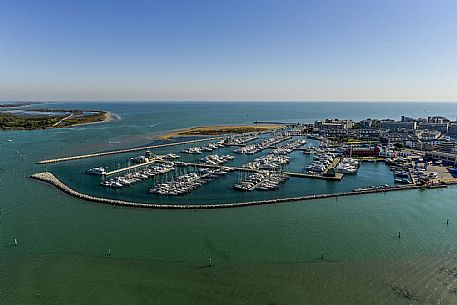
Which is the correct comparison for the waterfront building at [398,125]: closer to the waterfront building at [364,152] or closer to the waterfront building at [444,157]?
the waterfront building at [444,157]

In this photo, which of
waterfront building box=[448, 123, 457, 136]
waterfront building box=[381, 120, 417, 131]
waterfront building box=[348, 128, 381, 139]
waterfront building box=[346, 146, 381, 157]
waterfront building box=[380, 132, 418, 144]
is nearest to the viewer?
waterfront building box=[346, 146, 381, 157]

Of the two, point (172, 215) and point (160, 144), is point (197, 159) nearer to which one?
point (160, 144)

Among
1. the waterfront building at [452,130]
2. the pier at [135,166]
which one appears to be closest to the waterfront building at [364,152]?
the pier at [135,166]

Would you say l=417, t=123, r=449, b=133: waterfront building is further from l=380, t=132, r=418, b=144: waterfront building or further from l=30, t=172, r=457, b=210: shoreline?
l=30, t=172, r=457, b=210: shoreline

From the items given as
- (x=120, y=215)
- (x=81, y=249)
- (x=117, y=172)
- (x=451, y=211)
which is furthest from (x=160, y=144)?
(x=451, y=211)

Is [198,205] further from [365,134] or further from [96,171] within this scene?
[365,134]

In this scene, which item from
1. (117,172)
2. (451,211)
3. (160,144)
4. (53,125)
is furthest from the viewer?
(53,125)

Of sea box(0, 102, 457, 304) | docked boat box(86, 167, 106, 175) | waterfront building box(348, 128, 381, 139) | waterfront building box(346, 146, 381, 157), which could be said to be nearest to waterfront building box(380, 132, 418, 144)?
waterfront building box(348, 128, 381, 139)

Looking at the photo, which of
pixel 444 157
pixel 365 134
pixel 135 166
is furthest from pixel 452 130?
pixel 135 166
